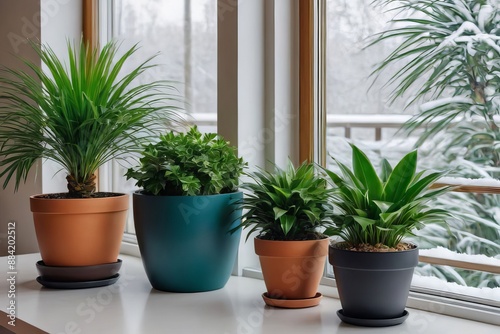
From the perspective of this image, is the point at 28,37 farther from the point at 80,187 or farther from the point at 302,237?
the point at 302,237

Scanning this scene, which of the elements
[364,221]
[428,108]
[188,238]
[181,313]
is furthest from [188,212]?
[428,108]

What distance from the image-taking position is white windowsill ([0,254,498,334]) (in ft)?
4.46

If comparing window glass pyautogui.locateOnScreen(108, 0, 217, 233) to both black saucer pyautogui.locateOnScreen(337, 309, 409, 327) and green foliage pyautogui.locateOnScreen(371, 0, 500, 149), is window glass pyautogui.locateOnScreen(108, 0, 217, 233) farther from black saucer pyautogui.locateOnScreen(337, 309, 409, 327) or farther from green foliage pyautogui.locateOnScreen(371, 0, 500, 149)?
black saucer pyautogui.locateOnScreen(337, 309, 409, 327)

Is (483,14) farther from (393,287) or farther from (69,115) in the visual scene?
(69,115)

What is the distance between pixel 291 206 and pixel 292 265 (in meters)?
0.13

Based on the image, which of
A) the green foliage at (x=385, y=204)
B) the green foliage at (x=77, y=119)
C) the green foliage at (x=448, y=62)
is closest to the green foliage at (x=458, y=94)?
the green foliage at (x=448, y=62)

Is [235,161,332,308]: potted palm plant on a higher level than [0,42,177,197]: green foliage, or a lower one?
lower

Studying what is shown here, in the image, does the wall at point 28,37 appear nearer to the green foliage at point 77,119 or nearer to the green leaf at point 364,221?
the green foliage at point 77,119

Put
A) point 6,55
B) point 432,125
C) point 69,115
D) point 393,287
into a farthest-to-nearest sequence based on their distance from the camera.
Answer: point 6,55 → point 69,115 → point 432,125 → point 393,287

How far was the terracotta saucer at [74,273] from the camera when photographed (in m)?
1.76

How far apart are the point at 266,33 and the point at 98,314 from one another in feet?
2.80

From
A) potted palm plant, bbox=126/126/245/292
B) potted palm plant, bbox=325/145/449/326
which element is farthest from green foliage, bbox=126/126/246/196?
potted palm plant, bbox=325/145/449/326

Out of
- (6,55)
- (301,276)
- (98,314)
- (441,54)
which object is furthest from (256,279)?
(6,55)

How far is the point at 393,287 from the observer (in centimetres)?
131
